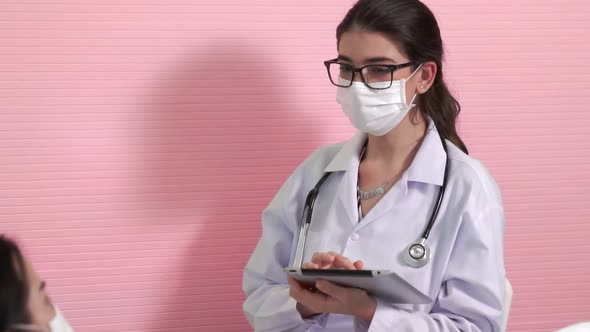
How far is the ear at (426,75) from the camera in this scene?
75.6 inches

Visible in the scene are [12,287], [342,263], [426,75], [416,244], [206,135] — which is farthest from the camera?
[206,135]

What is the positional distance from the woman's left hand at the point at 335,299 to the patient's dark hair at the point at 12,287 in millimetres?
704

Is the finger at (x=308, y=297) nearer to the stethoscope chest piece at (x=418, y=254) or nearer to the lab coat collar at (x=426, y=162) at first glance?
the stethoscope chest piece at (x=418, y=254)

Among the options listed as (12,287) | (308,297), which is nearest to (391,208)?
(308,297)

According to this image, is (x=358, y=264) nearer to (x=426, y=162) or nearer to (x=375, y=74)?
(x=426, y=162)

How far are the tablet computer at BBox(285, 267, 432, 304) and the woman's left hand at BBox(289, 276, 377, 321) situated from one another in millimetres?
15

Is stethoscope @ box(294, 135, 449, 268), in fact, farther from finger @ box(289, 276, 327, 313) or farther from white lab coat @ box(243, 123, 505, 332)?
finger @ box(289, 276, 327, 313)

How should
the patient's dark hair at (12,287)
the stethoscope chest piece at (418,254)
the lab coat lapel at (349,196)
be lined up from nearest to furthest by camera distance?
the patient's dark hair at (12,287)
the stethoscope chest piece at (418,254)
the lab coat lapel at (349,196)

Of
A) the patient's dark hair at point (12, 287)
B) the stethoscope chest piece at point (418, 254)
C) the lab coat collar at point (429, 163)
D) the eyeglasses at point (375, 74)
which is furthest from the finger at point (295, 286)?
the patient's dark hair at point (12, 287)

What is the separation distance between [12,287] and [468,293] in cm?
101

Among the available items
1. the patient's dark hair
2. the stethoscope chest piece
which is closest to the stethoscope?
the stethoscope chest piece

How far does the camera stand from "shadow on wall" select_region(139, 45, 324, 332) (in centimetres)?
221

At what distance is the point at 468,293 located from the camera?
1.79 meters

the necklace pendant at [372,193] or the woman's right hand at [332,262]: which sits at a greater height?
the necklace pendant at [372,193]
